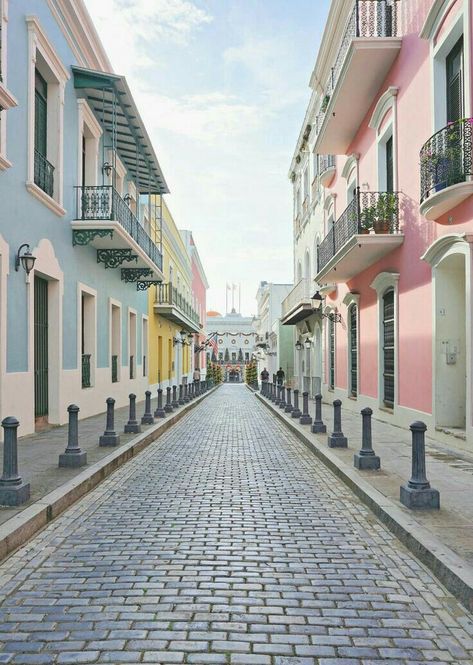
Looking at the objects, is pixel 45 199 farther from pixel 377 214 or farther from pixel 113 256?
pixel 377 214

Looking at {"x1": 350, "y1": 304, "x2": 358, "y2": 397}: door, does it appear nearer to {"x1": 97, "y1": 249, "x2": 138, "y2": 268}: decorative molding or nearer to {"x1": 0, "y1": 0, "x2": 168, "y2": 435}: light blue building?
{"x1": 0, "y1": 0, "x2": 168, "y2": 435}: light blue building

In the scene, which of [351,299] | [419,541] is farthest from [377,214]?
[419,541]

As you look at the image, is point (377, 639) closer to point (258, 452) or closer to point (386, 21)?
point (258, 452)

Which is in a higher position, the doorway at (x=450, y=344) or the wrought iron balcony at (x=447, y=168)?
the wrought iron balcony at (x=447, y=168)

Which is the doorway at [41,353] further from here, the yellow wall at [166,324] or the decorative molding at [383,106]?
the yellow wall at [166,324]

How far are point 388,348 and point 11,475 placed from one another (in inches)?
375

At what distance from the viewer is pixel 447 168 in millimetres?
8664

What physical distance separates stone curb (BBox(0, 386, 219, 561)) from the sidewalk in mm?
81

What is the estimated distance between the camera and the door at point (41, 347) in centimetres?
1144

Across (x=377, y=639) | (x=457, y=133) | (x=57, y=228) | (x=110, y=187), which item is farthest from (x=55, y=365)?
(x=377, y=639)

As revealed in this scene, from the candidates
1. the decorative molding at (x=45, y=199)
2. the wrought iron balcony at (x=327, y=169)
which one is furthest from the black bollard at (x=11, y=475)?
the wrought iron balcony at (x=327, y=169)

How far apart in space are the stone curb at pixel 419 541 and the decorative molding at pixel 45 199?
7.07m


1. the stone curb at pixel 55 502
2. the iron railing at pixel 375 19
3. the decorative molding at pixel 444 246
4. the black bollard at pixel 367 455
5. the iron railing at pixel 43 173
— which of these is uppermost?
the iron railing at pixel 375 19

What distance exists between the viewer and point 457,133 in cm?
852
